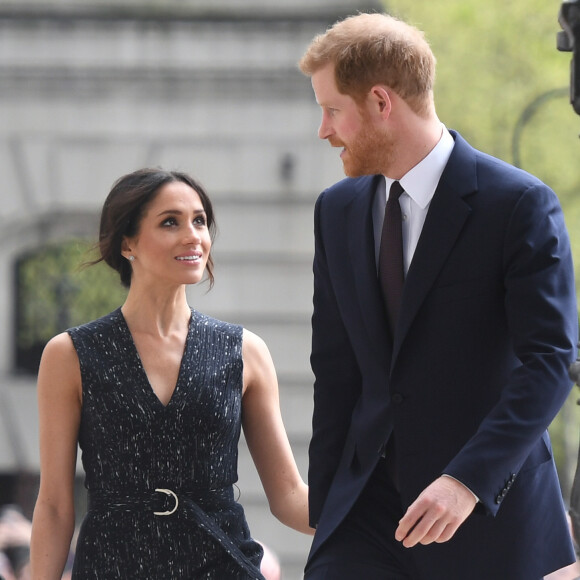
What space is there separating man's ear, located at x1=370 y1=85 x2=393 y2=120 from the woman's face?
88 centimetres

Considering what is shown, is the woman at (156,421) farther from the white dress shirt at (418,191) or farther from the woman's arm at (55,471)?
the white dress shirt at (418,191)

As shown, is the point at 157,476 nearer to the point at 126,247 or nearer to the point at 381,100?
the point at 126,247

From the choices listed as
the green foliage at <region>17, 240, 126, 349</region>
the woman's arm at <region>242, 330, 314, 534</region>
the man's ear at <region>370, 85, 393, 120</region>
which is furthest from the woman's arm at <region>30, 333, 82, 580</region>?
the green foliage at <region>17, 240, 126, 349</region>

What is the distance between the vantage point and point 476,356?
10.9 ft

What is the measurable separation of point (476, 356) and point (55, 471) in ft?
4.46

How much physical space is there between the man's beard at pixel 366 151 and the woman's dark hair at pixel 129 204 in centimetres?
84

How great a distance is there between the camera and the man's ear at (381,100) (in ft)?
11.0

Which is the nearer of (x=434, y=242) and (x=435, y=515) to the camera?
(x=435, y=515)

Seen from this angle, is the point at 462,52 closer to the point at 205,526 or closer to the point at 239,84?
the point at 239,84

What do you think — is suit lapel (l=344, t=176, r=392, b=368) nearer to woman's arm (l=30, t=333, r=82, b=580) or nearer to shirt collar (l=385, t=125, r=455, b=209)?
shirt collar (l=385, t=125, r=455, b=209)

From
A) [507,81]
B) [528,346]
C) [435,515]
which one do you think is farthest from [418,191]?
[507,81]

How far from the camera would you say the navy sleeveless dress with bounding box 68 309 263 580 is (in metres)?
3.93

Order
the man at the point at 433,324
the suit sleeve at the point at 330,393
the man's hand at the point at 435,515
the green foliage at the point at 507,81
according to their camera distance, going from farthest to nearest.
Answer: the green foliage at the point at 507,81, the suit sleeve at the point at 330,393, the man at the point at 433,324, the man's hand at the point at 435,515

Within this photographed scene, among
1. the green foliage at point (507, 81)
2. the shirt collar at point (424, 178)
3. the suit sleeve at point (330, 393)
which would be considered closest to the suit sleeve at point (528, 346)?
the shirt collar at point (424, 178)
